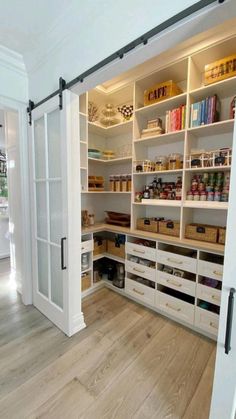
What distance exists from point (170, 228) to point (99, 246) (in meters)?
1.03

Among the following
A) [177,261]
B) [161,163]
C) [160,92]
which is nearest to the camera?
[177,261]

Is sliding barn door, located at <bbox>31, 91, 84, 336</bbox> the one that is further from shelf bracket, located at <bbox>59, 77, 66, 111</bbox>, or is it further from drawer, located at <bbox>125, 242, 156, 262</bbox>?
drawer, located at <bbox>125, 242, 156, 262</bbox>

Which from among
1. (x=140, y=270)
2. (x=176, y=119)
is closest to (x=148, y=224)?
(x=140, y=270)

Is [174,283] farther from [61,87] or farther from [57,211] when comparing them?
[61,87]

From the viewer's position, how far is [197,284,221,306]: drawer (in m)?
1.72

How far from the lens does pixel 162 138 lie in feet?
7.27

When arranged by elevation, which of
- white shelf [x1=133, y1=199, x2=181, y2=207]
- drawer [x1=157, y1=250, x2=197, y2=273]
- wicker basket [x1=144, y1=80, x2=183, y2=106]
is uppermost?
wicker basket [x1=144, y1=80, x2=183, y2=106]

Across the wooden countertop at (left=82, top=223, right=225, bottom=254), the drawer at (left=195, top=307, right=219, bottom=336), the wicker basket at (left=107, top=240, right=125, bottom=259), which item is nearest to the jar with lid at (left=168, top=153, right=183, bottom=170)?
the wooden countertop at (left=82, top=223, right=225, bottom=254)

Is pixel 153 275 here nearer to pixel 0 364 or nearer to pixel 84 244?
pixel 84 244

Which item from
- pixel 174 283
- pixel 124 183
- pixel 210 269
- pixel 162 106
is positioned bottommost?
pixel 174 283

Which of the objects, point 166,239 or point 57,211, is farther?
point 166,239

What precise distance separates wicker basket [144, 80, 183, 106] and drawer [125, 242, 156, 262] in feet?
5.28

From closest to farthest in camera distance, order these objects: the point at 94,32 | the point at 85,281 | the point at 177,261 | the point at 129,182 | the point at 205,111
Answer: the point at 94,32 → the point at 205,111 → the point at 177,261 → the point at 85,281 → the point at 129,182

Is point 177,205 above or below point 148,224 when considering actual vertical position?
above
